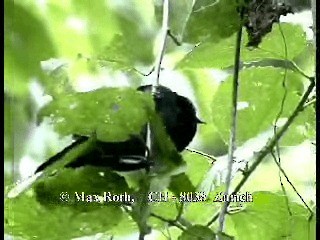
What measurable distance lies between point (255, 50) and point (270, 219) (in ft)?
0.80

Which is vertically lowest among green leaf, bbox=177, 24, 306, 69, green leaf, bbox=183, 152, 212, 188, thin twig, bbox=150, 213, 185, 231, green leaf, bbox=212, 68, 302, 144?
thin twig, bbox=150, 213, 185, 231

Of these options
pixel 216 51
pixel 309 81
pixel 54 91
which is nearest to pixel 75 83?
pixel 54 91

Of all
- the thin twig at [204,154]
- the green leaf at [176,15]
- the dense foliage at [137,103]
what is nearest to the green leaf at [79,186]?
→ the dense foliage at [137,103]

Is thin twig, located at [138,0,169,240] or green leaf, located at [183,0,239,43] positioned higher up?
green leaf, located at [183,0,239,43]

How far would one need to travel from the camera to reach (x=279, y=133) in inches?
36.8

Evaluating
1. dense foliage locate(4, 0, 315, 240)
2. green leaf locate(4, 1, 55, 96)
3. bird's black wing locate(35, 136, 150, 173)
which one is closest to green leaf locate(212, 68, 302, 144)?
dense foliage locate(4, 0, 315, 240)

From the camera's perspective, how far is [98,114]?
88 cm

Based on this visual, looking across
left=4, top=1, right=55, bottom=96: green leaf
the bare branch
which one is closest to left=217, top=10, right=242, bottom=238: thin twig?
the bare branch

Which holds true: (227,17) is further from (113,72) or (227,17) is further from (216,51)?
(113,72)

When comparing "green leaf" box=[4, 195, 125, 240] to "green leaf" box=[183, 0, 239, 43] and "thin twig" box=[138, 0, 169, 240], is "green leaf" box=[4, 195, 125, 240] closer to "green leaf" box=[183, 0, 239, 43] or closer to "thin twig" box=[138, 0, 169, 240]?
"thin twig" box=[138, 0, 169, 240]

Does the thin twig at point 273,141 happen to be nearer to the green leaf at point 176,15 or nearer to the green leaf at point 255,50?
the green leaf at point 255,50

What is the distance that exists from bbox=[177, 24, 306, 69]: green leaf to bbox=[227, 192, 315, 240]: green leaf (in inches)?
7.8

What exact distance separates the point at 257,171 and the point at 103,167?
0.22 meters

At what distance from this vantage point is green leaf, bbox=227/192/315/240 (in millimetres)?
921
